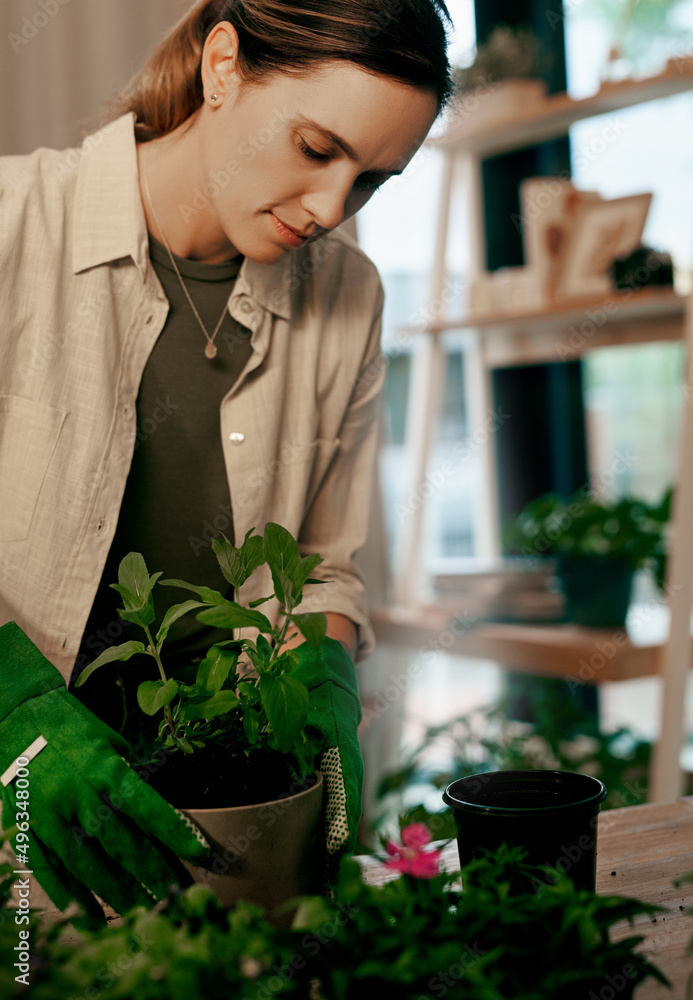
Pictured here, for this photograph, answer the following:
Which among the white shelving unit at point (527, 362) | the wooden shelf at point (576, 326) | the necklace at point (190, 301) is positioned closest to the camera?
the necklace at point (190, 301)

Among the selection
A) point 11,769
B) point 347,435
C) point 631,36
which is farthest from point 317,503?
point 631,36

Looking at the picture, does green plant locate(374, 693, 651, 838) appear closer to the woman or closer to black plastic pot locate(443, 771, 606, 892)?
the woman

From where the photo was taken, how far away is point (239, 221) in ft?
3.18

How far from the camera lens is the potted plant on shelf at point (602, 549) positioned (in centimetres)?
193

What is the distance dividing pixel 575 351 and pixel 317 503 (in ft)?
4.26

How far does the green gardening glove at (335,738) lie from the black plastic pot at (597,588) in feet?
3.97

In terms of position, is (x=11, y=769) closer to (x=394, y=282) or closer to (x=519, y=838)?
(x=519, y=838)

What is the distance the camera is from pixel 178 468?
110cm

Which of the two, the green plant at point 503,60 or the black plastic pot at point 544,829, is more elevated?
the green plant at point 503,60

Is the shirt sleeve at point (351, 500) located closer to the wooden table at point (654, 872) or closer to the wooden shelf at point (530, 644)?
the wooden table at point (654, 872)

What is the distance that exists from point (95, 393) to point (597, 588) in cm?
128

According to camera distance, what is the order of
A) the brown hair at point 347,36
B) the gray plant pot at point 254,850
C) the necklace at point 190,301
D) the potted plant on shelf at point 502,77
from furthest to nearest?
the potted plant on shelf at point 502,77 → the necklace at point 190,301 → the brown hair at point 347,36 → the gray plant pot at point 254,850

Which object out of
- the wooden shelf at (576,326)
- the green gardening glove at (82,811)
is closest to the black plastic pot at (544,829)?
the green gardening glove at (82,811)

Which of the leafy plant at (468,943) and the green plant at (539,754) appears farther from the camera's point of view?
the green plant at (539,754)
